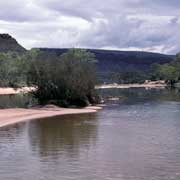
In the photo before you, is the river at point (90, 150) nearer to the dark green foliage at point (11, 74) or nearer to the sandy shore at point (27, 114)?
the sandy shore at point (27, 114)

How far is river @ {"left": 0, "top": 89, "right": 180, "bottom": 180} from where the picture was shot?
21.2 m

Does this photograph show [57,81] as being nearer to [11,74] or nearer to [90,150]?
[90,150]

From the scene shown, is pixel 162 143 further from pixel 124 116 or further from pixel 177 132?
pixel 124 116

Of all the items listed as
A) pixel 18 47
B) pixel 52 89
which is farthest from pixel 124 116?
pixel 18 47

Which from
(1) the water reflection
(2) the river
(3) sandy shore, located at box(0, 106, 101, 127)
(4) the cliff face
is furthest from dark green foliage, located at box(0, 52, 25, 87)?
(2) the river

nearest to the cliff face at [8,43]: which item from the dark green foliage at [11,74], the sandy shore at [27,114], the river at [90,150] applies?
the dark green foliage at [11,74]

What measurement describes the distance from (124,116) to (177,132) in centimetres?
1409

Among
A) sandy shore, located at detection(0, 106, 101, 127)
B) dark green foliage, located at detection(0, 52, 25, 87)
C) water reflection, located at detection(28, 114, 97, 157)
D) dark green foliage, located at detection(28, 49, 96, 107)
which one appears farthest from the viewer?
dark green foliage, located at detection(0, 52, 25, 87)

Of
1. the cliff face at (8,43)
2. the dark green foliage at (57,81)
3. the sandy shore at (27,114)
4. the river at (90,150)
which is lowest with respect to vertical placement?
the river at (90,150)

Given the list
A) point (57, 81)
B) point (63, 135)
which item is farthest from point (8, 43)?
point (63, 135)

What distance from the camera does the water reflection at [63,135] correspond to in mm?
27562

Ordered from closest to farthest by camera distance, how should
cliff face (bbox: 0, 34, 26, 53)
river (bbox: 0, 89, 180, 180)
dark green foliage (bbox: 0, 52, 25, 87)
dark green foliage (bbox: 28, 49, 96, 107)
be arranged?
river (bbox: 0, 89, 180, 180) < dark green foliage (bbox: 28, 49, 96, 107) < dark green foliage (bbox: 0, 52, 25, 87) < cliff face (bbox: 0, 34, 26, 53)

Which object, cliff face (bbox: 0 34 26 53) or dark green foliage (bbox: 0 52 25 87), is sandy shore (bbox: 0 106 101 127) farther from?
cliff face (bbox: 0 34 26 53)

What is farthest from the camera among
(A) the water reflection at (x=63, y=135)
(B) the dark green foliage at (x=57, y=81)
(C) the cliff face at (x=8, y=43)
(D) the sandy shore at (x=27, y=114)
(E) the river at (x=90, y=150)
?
(C) the cliff face at (x=8, y=43)
